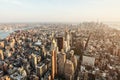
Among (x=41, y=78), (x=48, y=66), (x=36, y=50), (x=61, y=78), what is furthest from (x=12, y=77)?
(x=36, y=50)

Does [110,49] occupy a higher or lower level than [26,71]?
higher

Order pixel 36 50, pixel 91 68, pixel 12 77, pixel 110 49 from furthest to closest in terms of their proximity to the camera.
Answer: pixel 36 50 < pixel 110 49 < pixel 91 68 < pixel 12 77

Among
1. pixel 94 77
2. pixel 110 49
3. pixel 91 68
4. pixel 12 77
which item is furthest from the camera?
pixel 110 49

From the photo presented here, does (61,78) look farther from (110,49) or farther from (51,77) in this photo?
(110,49)

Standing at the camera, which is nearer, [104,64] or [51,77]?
[51,77]

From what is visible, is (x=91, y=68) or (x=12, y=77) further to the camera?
(x=91, y=68)

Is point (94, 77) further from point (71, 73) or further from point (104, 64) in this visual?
point (104, 64)

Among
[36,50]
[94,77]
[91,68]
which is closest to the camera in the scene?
[94,77]

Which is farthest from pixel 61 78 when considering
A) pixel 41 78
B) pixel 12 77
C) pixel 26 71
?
pixel 12 77

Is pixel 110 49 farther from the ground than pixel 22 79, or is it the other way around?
pixel 110 49
